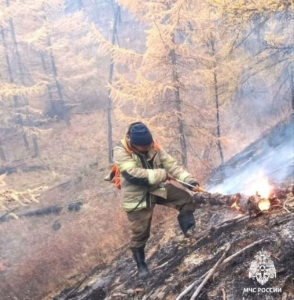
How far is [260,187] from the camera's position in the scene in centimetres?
809

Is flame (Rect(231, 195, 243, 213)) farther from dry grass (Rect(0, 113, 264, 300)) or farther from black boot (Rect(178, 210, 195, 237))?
dry grass (Rect(0, 113, 264, 300))

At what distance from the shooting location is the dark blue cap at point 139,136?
5176mm

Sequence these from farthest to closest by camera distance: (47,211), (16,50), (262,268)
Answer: (16,50), (47,211), (262,268)

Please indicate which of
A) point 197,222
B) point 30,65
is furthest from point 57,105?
point 197,222

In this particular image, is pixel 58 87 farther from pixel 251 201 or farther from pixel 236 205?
pixel 251 201

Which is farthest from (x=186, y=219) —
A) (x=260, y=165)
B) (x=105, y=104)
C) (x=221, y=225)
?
Answer: (x=105, y=104)

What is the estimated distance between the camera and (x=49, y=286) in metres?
8.14

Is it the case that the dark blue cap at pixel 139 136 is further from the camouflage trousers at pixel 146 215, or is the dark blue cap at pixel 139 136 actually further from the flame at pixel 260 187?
the flame at pixel 260 187

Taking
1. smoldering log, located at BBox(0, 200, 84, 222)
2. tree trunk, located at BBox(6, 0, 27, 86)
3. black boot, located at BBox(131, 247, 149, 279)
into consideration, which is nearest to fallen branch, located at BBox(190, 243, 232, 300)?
black boot, located at BBox(131, 247, 149, 279)

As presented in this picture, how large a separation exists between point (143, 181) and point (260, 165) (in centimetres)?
903

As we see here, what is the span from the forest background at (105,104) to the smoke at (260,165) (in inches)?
37.7

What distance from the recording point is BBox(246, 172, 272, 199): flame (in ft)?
21.5

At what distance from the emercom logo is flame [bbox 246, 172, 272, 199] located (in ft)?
5.71

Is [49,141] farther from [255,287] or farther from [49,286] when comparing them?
[255,287]
